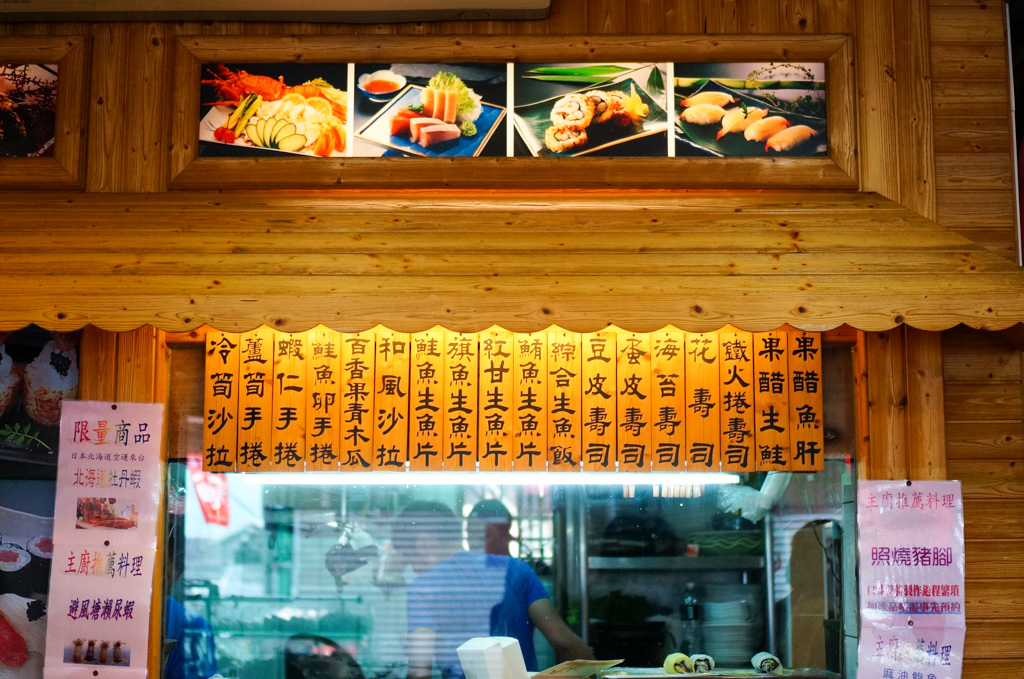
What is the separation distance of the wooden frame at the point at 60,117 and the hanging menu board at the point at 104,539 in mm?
1166

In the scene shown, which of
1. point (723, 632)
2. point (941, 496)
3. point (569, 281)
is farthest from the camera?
point (723, 632)

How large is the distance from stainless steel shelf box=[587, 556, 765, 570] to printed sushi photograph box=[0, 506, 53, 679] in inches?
114

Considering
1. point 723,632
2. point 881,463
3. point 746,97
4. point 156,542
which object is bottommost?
point 723,632

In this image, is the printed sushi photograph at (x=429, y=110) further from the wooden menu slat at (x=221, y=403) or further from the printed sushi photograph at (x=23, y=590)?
the printed sushi photograph at (x=23, y=590)

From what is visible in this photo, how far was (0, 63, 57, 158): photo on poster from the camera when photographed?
196 inches

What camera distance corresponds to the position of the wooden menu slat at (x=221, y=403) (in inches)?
193

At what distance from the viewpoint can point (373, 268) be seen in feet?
14.5

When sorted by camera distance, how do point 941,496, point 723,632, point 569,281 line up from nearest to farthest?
point 569,281 → point 941,496 → point 723,632

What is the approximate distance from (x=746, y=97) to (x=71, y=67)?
3.47 meters

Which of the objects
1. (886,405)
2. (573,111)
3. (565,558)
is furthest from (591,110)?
(565,558)

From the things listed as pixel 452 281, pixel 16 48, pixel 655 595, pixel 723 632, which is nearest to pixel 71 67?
pixel 16 48

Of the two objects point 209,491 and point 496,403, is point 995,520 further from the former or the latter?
point 209,491

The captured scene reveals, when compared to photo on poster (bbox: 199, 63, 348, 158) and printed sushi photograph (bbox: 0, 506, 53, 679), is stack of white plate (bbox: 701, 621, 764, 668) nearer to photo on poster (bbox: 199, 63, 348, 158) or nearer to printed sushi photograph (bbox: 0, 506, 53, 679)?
photo on poster (bbox: 199, 63, 348, 158)

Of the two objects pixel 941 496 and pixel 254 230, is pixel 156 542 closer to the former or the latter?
pixel 254 230
